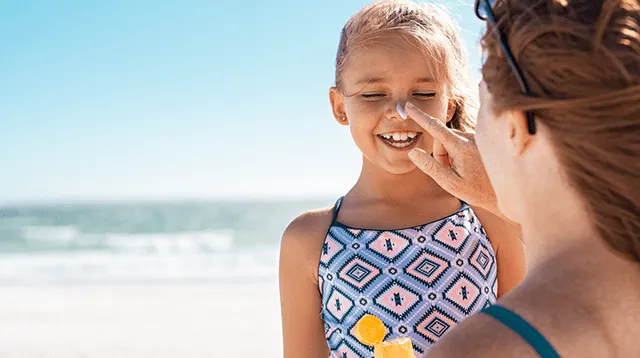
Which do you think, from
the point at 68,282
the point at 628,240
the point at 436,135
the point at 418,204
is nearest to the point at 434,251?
the point at 418,204

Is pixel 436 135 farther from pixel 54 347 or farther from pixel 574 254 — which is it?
pixel 54 347

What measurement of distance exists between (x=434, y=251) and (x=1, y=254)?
1990 centimetres

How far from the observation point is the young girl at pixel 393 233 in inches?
89.5

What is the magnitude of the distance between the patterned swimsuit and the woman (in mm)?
1150

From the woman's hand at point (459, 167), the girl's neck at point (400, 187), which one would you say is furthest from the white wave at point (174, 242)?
the woman's hand at point (459, 167)

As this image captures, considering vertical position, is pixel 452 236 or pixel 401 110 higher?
pixel 401 110

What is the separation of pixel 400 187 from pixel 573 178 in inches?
56.6

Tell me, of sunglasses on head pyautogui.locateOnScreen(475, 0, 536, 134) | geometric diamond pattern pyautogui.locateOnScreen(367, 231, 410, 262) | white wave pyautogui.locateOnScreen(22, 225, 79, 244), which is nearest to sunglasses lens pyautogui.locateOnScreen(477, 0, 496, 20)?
sunglasses on head pyautogui.locateOnScreen(475, 0, 536, 134)

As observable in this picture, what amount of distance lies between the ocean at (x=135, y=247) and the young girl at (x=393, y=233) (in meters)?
11.6

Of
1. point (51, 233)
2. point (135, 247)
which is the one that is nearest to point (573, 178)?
point (135, 247)

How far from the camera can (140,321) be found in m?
9.78

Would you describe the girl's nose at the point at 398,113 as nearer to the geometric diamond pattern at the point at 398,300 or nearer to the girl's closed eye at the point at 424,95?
the girl's closed eye at the point at 424,95

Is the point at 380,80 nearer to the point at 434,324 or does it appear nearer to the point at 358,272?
the point at 358,272

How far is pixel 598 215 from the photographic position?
3.45 feet
